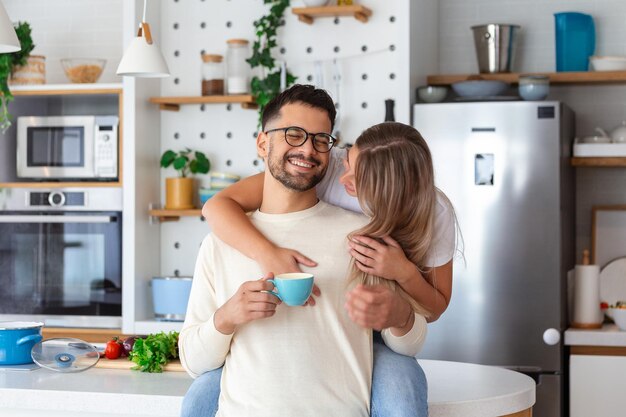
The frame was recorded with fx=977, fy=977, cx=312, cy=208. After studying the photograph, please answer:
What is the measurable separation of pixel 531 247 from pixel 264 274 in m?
2.21

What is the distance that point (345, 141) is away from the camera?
452cm

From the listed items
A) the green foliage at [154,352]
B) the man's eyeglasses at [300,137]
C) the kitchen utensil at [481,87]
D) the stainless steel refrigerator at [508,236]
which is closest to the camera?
the man's eyeglasses at [300,137]

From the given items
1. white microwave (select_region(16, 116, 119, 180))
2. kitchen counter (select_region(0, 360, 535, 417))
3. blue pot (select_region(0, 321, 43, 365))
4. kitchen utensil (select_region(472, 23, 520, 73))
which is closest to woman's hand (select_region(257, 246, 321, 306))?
kitchen counter (select_region(0, 360, 535, 417))

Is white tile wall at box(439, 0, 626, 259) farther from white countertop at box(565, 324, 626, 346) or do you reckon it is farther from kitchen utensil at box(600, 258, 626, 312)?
white countertop at box(565, 324, 626, 346)

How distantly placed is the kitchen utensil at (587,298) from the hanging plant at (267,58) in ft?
5.23

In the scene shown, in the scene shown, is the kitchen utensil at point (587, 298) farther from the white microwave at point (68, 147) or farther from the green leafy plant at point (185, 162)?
the white microwave at point (68, 147)

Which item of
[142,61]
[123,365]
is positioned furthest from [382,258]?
[142,61]

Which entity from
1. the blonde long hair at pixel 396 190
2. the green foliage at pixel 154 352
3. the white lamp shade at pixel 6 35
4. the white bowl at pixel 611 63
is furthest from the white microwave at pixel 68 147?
the blonde long hair at pixel 396 190

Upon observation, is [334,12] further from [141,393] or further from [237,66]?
[141,393]

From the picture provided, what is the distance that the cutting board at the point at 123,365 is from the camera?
274cm

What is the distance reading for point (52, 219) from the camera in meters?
4.70

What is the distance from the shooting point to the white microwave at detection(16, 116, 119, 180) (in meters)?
4.66

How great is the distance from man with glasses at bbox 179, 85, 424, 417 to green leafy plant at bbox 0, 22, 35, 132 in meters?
2.76

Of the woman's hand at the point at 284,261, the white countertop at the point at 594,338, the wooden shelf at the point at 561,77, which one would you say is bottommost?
the white countertop at the point at 594,338
